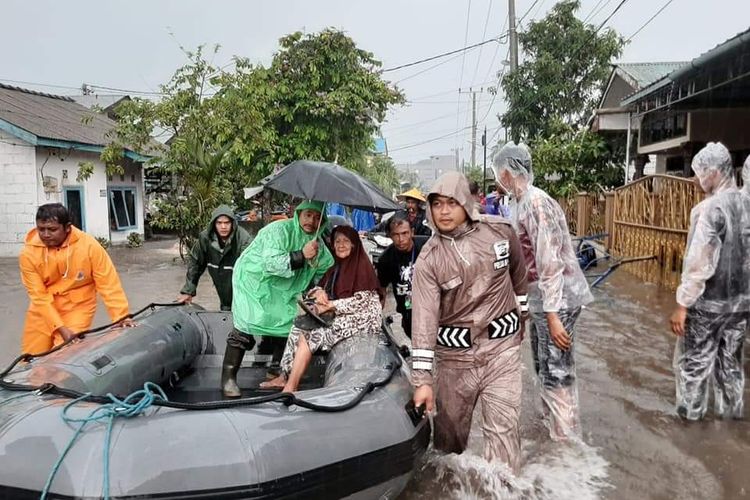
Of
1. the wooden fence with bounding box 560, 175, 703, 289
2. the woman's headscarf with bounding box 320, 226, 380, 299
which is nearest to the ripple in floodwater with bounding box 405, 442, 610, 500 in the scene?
the woman's headscarf with bounding box 320, 226, 380, 299

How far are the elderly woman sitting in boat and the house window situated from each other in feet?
48.1

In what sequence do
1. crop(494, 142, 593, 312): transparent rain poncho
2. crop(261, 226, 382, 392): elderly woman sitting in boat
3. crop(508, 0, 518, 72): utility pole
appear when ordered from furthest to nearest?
1. crop(508, 0, 518, 72): utility pole
2. crop(261, 226, 382, 392): elderly woman sitting in boat
3. crop(494, 142, 593, 312): transparent rain poncho

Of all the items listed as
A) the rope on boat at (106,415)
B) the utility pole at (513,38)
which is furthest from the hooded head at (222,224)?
the utility pole at (513,38)

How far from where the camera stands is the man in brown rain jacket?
2906 millimetres

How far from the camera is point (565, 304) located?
3539 millimetres

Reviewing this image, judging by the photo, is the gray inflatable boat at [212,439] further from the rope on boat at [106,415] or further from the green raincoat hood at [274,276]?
the green raincoat hood at [274,276]

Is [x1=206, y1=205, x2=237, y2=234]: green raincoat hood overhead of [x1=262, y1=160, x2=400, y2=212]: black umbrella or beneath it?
beneath

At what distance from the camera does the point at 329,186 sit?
11.6 ft

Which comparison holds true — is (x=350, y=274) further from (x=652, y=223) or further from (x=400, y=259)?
(x=652, y=223)

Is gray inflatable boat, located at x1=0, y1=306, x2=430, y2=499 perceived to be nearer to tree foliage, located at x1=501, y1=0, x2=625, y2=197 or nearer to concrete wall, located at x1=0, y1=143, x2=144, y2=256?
concrete wall, located at x1=0, y1=143, x2=144, y2=256

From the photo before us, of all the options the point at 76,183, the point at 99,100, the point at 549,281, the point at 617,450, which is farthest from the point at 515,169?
the point at 99,100

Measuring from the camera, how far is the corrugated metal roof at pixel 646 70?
1428cm

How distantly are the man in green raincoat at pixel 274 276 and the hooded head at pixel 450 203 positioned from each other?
1104 mm

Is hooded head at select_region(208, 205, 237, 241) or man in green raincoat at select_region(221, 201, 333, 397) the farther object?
hooded head at select_region(208, 205, 237, 241)
